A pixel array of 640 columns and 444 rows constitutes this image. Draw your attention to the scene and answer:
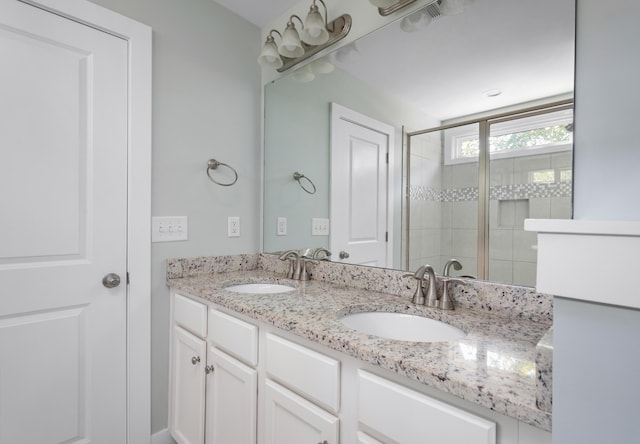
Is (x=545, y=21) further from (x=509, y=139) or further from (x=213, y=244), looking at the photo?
(x=213, y=244)

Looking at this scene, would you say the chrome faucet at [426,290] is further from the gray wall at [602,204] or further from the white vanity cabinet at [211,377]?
the white vanity cabinet at [211,377]

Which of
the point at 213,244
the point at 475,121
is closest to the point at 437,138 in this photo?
the point at 475,121

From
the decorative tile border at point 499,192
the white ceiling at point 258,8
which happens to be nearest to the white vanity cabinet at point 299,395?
the decorative tile border at point 499,192

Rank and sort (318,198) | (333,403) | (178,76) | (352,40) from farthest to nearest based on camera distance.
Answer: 1. (318,198)
2. (178,76)
3. (352,40)
4. (333,403)

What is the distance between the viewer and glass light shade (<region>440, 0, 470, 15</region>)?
1.15 metres

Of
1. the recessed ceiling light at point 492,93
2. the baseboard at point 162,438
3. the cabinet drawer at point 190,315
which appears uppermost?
the recessed ceiling light at point 492,93

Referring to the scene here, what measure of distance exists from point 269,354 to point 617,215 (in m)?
0.99

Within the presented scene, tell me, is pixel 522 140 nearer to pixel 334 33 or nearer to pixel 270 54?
pixel 334 33

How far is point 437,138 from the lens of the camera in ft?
4.05

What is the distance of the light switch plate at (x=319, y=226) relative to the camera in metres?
1.70

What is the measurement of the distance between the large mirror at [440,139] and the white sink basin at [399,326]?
0.25 meters

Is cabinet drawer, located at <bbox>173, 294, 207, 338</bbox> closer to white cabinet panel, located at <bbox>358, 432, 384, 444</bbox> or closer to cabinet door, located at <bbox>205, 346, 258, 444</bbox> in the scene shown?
Answer: cabinet door, located at <bbox>205, 346, 258, 444</bbox>

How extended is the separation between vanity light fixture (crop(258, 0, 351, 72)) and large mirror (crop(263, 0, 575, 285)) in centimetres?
7

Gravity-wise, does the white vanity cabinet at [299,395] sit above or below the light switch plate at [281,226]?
below
